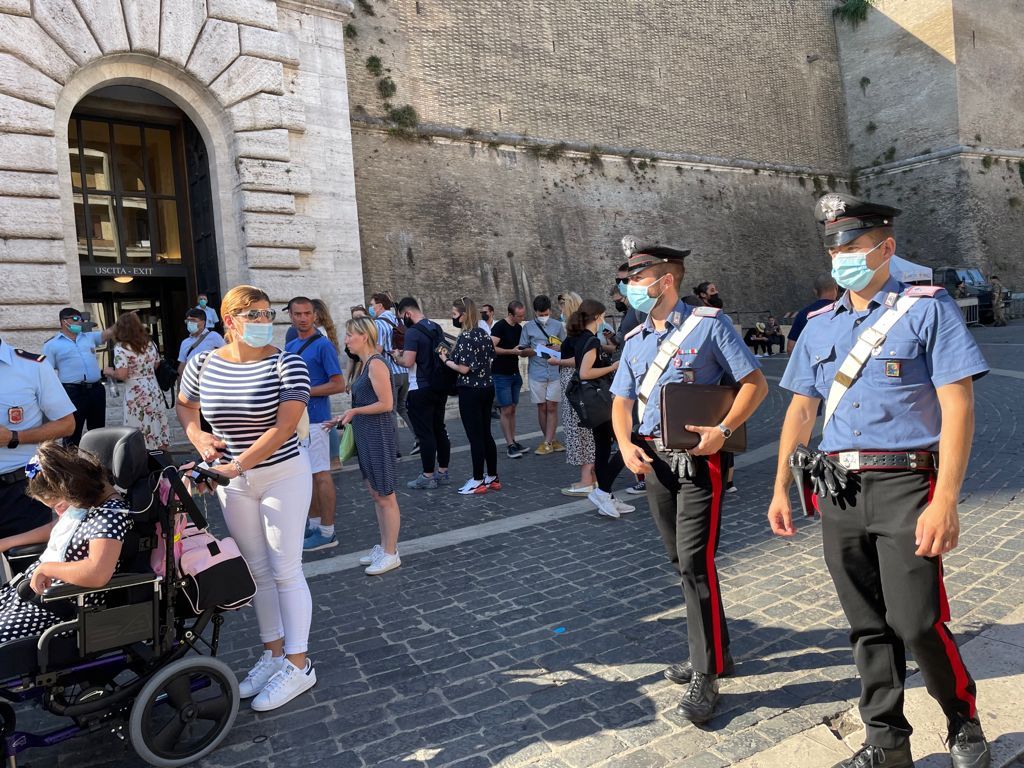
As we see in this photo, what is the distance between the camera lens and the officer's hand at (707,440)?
2934 millimetres

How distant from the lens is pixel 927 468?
2316 mm

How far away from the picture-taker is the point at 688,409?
9.66 feet

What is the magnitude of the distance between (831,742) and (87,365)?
8072 millimetres

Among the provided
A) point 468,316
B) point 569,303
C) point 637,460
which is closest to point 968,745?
point 637,460

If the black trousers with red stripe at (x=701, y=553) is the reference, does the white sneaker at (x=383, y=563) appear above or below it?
below

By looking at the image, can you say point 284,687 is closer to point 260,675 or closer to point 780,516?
point 260,675

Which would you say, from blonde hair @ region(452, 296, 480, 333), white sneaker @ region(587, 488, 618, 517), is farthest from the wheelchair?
blonde hair @ region(452, 296, 480, 333)

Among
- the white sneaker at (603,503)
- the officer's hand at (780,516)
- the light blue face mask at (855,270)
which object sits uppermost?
the light blue face mask at (855,270)

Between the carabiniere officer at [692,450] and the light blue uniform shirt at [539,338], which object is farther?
the light blue uniform shirt at [539,338]

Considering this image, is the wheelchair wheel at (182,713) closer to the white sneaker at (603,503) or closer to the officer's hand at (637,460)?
the officer's hand at (637,460)

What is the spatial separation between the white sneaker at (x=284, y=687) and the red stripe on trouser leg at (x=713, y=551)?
1.79m

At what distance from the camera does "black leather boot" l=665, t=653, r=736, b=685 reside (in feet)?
10.7

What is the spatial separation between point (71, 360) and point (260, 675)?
6.04 metres

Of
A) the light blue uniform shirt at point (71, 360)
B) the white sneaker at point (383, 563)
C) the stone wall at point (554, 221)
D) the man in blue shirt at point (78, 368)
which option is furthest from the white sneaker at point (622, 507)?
the stone wall at point (554, 221)
